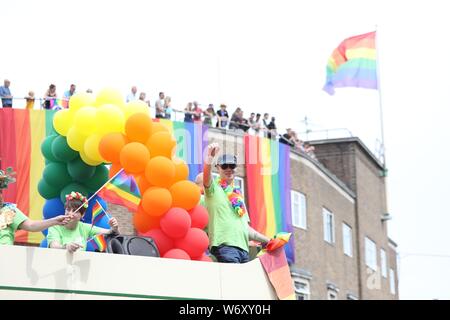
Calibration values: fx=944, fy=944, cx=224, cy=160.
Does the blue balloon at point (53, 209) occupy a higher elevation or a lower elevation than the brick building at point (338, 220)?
lower

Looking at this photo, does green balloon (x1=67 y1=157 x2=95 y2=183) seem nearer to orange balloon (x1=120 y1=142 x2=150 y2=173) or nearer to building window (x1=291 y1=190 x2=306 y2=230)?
orange balloon (x1=120 y1=142 x2=150 y2=173)

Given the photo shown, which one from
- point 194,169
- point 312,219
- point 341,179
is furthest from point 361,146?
point 194,169

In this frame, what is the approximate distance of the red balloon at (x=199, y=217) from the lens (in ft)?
28.6

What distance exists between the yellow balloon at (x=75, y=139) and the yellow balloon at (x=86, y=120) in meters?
0.04

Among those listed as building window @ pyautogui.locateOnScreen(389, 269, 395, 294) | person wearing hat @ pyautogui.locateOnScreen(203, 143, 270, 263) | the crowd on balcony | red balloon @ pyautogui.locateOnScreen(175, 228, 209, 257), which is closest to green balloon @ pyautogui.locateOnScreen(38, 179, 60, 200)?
red balloon @ pyautogui.locateOnScreen(175, 228, 209, 257)

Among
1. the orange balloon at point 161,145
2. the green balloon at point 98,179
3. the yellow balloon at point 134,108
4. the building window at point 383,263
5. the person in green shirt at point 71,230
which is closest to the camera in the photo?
the person in green shirt at point 71,230

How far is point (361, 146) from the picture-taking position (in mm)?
38188

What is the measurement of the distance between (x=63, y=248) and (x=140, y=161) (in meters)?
2.37

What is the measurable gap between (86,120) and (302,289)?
21811mm

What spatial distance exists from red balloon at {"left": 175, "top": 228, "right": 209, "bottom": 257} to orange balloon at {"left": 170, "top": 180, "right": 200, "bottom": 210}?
40 centimetres

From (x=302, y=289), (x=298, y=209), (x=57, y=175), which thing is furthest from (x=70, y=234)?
(x=302, y=289)

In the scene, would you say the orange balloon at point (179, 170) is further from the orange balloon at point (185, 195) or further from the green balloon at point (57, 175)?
the green balloon at point (57, 175)

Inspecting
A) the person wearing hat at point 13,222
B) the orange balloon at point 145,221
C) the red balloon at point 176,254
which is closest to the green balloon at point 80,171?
the orange balloon at point 145,221
